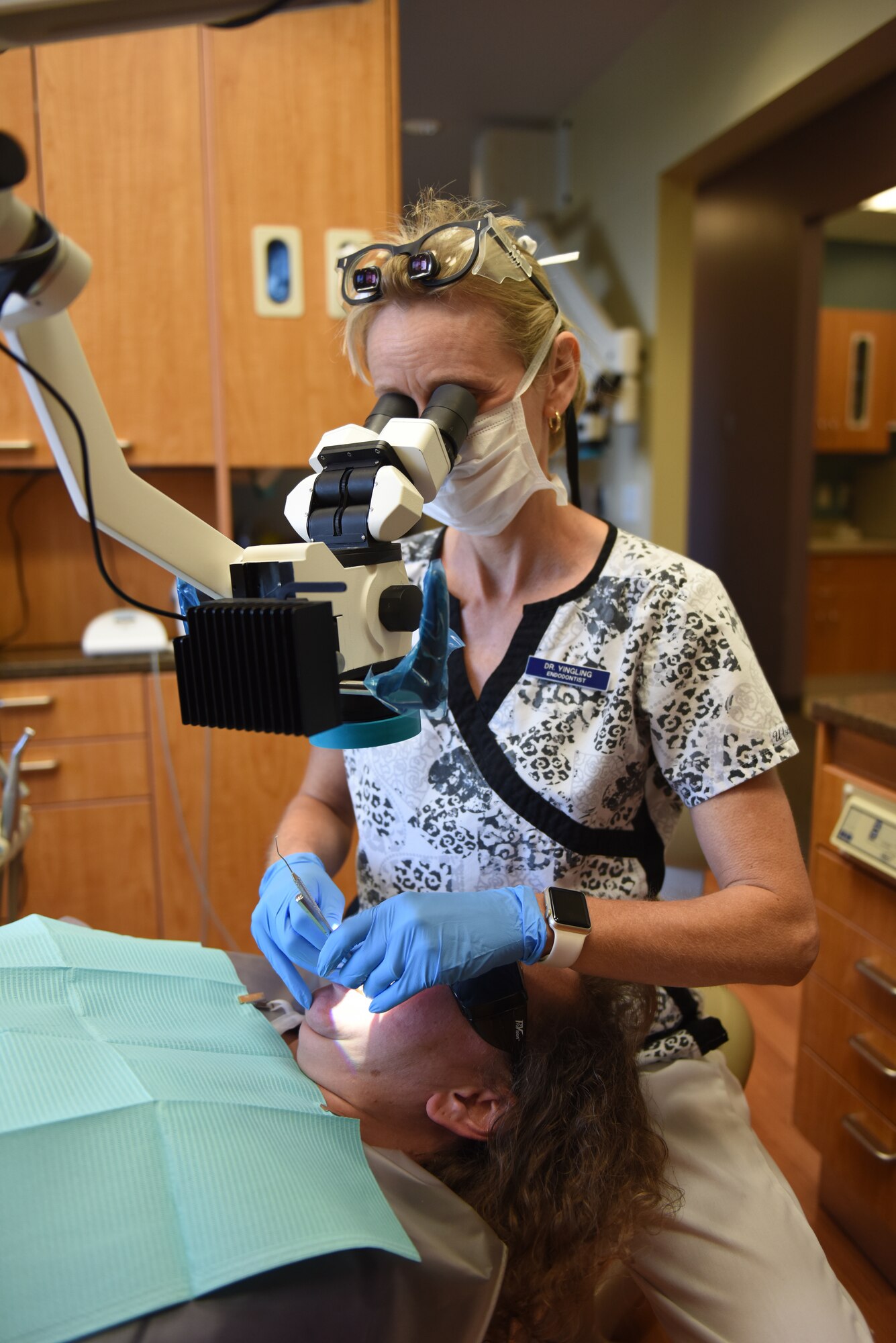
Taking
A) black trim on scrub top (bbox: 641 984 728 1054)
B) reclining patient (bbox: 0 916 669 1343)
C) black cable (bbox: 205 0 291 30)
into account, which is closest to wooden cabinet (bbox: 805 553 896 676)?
black trim on scrub top (bbox: 641 984 728 1054)

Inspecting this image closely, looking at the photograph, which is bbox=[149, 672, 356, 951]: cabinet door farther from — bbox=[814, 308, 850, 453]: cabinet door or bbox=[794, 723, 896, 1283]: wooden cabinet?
bbox=[814, 308, 850, 453]: cabinet door

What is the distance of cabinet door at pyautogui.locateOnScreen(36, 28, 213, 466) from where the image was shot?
227 centimetres

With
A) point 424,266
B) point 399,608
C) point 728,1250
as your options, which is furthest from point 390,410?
point 728,1250

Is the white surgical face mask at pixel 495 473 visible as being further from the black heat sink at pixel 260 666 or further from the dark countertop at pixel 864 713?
the dark countertop at pixel 864 713

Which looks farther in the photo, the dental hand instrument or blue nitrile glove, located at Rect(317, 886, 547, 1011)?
the dental hand instrument

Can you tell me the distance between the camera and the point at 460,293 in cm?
102

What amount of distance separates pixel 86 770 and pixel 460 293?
1794 millimetres

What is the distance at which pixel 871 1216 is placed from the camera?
160 centimetres

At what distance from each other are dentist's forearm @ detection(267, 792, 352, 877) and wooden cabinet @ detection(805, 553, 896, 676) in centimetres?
455

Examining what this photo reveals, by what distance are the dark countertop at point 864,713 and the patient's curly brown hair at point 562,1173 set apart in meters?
0.76

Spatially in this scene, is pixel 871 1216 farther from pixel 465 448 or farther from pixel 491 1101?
pixel 465 448

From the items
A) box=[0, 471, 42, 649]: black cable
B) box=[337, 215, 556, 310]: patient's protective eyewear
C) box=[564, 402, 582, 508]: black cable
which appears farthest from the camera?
box=[0, 471, 42, 649]: black cable

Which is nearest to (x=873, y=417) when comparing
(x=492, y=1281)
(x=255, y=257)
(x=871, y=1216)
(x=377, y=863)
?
(x=255, y=257)

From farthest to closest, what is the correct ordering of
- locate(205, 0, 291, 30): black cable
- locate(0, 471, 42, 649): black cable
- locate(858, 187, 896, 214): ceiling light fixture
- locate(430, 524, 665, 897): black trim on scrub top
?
locate(858, 187, 896, 214): ceiling light fixture → locate(0, 471, 42, 649): black cable → locate(430, 524, 665, 897): black trim on scrub top → locate(205, 0, 291, 30): black cable
